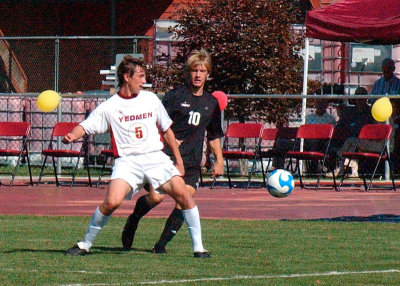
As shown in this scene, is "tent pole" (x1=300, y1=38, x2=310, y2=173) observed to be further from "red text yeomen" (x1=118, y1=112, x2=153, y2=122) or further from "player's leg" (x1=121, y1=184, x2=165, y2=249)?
"red text yeomen" (x1=118, y1=112, x2=153, y2=122)

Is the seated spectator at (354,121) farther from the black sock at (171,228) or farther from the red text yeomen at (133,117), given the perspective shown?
the red text yeomen at (133,117)

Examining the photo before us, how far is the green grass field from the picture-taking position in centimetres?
862

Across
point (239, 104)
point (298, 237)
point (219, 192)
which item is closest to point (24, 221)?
point (298, 237)

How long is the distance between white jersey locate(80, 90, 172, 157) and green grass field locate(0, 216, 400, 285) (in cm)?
103

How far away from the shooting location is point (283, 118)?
78.9 ft

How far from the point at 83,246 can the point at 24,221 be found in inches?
170

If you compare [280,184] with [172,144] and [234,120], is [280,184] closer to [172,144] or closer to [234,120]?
[172,144]

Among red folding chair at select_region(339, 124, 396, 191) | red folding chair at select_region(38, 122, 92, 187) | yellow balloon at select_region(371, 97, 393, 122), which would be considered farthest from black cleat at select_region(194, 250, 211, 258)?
red folding chair at select_region(38, 122, 92, 187)

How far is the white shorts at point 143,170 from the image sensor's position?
396 inches

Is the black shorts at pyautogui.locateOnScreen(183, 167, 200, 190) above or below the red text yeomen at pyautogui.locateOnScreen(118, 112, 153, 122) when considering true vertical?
below

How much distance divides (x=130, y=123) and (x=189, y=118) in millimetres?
897

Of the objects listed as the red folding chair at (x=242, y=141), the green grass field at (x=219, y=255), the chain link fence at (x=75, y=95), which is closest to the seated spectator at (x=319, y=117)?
the chain link fence at (x=75, y=95)

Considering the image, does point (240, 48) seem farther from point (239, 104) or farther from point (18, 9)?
point (18, 9)

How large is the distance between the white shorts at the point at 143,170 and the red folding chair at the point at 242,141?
34.5ft
